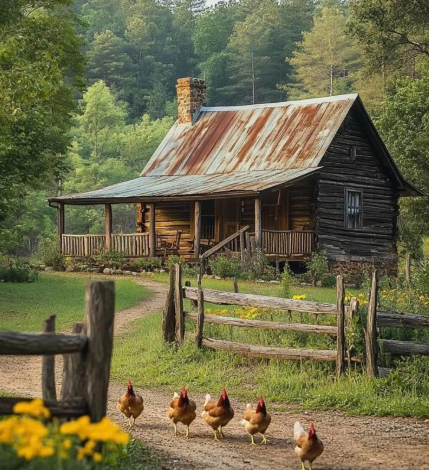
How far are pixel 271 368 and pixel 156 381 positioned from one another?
1722mm

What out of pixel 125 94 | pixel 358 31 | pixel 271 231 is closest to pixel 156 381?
pixel 271 231

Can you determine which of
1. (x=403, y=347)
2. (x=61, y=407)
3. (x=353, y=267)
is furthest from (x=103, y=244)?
(x=61, y=407)

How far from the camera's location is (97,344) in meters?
7.04

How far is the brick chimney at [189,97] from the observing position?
4172cm

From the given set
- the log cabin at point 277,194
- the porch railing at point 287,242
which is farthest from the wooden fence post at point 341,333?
the porch railing at point 287,242

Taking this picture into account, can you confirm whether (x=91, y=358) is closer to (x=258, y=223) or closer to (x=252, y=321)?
(x=252, y=321)

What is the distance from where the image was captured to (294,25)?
105 m

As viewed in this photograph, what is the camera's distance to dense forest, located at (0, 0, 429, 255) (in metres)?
25.5

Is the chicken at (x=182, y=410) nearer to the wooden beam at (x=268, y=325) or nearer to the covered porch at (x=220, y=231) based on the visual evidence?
the wooden beam at (x=268, y=325)

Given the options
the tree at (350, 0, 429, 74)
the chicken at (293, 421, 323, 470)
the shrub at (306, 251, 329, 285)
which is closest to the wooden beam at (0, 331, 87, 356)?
the chicken at (293, 421, 323, 470)

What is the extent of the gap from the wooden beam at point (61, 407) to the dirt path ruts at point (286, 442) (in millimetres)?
2910

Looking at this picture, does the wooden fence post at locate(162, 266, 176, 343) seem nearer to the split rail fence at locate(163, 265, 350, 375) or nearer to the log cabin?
the split rail fence at locate(163, 265, 350, 375)

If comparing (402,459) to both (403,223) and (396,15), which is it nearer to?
(396,15)

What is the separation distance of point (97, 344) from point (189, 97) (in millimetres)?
35185
